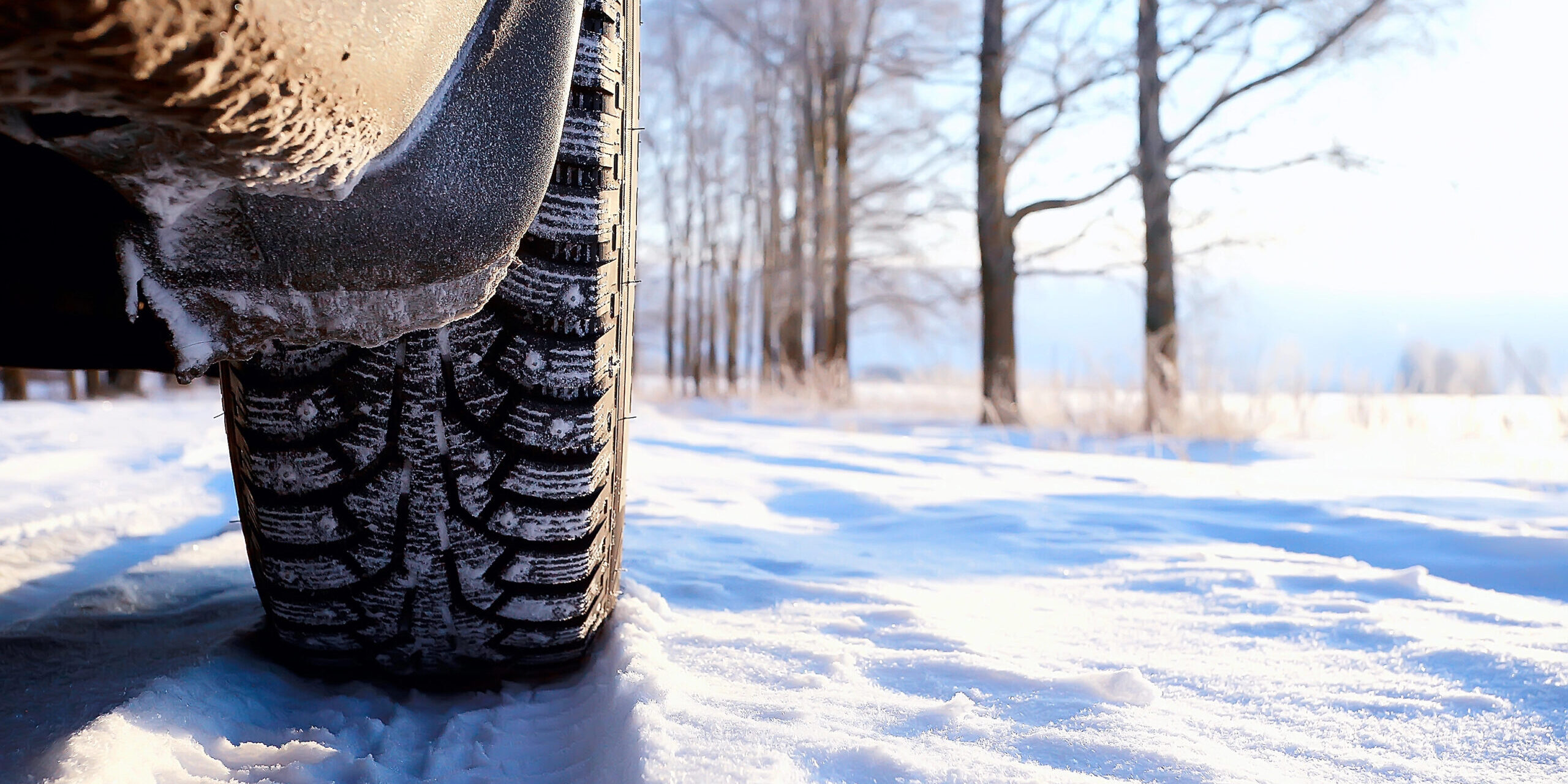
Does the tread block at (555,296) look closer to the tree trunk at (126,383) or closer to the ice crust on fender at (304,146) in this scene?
the ice crust on fender at (304,146)

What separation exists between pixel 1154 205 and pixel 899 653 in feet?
20.0

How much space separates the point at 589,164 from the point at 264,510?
1.73ft

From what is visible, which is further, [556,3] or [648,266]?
[648,266]

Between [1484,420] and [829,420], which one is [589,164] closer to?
[1484,420]

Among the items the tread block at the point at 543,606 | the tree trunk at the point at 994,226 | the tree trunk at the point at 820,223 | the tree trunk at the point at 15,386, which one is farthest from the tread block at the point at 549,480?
the tree trunk at the point at 15,386

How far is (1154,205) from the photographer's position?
6277 millimetres

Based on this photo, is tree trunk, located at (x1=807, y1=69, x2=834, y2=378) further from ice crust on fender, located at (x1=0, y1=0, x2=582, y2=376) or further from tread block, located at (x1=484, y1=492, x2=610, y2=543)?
ice crust on fender, located at (x1=0, y1=0, x2=582, y2=376)

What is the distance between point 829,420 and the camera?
265 inches

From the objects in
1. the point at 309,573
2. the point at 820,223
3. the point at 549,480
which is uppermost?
the point at 820,223

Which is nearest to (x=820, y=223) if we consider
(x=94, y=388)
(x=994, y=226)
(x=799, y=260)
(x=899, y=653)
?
(x=799, y=260)

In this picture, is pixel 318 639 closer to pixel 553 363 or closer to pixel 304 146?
pixel 553 363

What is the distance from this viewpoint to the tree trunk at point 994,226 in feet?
22.8

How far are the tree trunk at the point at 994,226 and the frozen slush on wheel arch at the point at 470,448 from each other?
6.10m

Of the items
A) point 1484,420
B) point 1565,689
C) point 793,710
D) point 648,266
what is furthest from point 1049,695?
point 648,266
